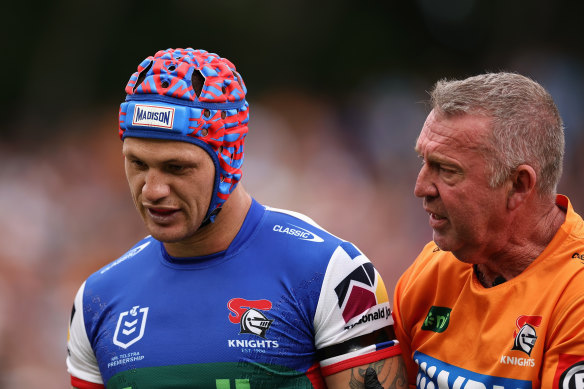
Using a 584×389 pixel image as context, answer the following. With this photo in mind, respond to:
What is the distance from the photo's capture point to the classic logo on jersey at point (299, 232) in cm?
345

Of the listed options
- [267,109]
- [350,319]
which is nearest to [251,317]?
[350,319]

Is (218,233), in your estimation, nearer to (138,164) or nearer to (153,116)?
(138,164)

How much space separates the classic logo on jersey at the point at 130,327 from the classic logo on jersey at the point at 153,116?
0.79 meters

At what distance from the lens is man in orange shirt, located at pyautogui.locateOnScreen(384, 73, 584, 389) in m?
2.90

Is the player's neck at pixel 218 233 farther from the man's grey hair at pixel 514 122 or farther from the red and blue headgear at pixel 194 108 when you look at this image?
the man's grey hair at pixel 514 122

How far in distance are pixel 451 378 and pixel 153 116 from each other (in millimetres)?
1510

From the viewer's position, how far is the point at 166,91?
3.23 meters

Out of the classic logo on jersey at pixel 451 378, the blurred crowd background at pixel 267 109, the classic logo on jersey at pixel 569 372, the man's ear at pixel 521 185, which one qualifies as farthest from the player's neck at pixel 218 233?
the blurred crowd background at pixel 267 109

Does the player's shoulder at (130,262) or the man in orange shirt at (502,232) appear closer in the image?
the man in orange shirt at (502,232)

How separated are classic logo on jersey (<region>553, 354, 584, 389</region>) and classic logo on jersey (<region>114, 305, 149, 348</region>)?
1630 millimetres

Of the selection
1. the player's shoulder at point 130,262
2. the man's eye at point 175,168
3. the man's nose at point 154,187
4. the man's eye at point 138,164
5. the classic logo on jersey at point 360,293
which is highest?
the man's eye at point 138,164

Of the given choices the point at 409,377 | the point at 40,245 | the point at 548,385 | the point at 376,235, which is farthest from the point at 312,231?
the point at 40,245

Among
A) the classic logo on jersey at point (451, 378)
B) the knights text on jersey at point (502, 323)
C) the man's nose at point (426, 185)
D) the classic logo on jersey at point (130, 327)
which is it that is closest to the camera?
the knights text on jersey at point (502, 323)

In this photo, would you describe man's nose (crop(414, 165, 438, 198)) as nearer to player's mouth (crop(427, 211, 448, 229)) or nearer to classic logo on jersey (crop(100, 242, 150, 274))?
player's mouth (crop(427, 211, 448, 229))
